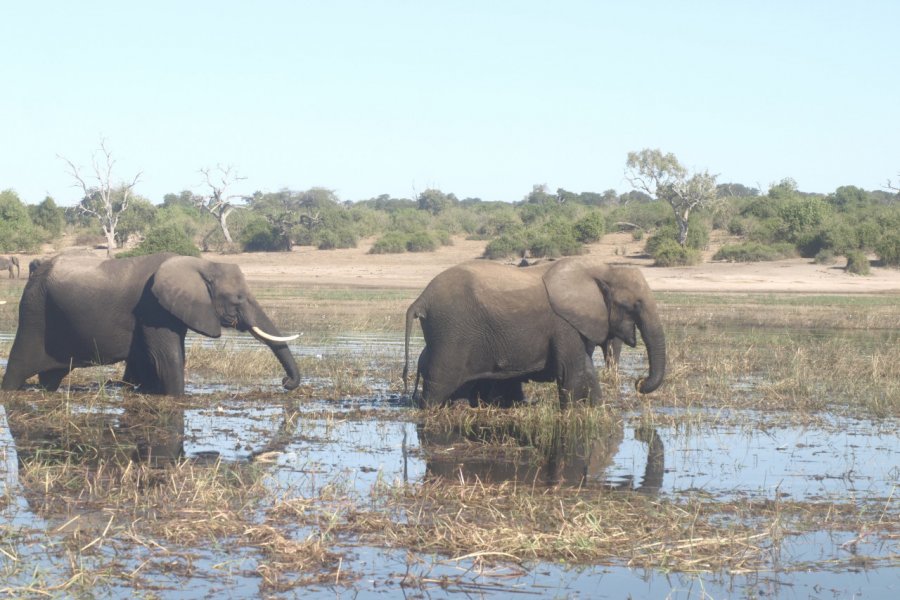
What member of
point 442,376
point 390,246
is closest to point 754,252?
point 390,246

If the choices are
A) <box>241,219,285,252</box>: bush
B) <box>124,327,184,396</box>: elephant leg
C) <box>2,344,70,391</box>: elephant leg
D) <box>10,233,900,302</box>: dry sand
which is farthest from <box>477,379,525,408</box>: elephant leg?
<box>241,219,285,252</box>: bush

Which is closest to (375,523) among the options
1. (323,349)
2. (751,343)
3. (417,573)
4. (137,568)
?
(417,573)

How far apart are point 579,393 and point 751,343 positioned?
895 cm

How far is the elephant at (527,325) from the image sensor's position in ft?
40.7

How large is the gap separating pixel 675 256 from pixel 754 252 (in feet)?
9.46

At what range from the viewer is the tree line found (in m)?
44.9

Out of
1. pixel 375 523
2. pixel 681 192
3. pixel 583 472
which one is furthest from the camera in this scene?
pixel 681 192

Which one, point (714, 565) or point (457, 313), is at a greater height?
point (457, 313)

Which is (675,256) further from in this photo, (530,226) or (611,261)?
(530,226)

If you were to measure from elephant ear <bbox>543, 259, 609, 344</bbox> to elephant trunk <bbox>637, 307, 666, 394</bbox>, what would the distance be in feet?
1.31

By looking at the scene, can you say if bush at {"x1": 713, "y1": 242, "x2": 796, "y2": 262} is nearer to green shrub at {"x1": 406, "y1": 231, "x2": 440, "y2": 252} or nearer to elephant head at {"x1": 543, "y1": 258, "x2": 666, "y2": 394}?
green shrub at {"x1": 406, "y1": 231, "x2": 440, "y2": 252}

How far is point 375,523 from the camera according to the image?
7809mm

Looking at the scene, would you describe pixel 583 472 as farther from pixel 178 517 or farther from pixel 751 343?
pixel 751 343

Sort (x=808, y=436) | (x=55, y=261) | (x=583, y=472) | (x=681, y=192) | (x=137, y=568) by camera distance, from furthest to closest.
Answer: (x=681, y=192)
(x=55, y=261)
(x=808, y=436)
(x=583, y=472)
(x=137, y=568)
